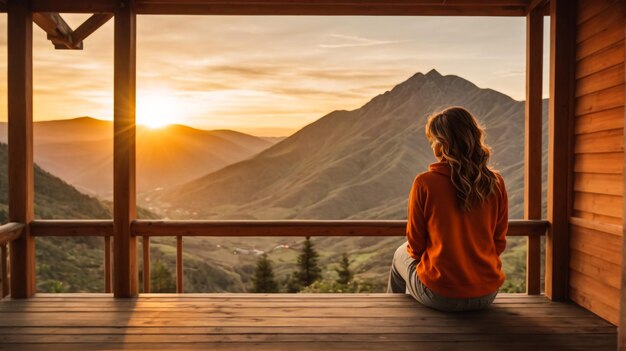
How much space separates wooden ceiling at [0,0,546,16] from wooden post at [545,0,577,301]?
0.27 meters

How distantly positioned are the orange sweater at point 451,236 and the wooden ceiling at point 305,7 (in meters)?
1.39

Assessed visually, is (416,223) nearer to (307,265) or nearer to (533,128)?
(533,128)

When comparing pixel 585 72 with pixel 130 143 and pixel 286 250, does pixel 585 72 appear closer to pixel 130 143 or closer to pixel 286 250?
pixel 130 143

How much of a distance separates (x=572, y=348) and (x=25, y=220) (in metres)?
3.29

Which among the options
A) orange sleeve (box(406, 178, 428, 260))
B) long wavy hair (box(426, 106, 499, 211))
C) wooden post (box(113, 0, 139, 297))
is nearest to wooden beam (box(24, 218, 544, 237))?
wooden post (box(113, 0, 139, 297))

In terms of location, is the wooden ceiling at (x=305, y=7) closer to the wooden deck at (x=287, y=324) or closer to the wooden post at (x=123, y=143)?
the wooden post at (x=123, y=143)

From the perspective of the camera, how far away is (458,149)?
2.63m

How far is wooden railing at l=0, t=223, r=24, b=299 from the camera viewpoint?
318cm

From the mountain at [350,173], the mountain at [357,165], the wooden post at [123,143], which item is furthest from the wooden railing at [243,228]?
the mountain at [357,165]

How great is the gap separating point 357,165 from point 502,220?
59.1 metres

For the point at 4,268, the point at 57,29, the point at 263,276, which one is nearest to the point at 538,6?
the point at 57,29

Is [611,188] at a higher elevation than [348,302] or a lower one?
higher

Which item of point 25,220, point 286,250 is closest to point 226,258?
point 286,250

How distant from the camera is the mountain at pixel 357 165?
50.5 meters
